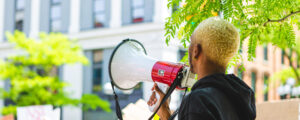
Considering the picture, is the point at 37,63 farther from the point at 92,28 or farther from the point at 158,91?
the point at 158,91

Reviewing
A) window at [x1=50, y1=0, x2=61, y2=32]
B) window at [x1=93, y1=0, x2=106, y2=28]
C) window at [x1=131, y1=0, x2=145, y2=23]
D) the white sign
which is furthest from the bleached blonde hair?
window at [x1=50, y1=0, x2=61, y2=32]

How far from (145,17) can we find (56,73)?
22.0 feet

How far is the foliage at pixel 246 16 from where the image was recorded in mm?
2263

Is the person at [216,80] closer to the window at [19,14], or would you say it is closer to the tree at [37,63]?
the tree at [37,63]

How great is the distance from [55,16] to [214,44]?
66.7 ft

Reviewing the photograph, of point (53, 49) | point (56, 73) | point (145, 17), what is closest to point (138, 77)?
point (53, 49)

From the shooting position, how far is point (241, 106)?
4.73 ft

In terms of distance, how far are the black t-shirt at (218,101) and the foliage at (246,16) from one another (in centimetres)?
86

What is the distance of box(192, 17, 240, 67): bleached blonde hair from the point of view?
4.60 ft

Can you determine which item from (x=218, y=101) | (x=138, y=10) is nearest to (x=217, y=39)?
(x=218, y=101)

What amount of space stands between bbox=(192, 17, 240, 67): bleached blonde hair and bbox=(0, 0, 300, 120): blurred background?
48.2 ft

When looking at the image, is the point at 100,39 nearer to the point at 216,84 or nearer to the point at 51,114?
the point at 51,114

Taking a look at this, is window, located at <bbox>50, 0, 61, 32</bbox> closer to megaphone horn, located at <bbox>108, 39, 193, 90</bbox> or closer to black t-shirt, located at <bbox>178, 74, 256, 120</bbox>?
megaphone horn, located at <bbox>108, 39, 193, 90</bbox>

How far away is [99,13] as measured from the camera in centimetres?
1945
